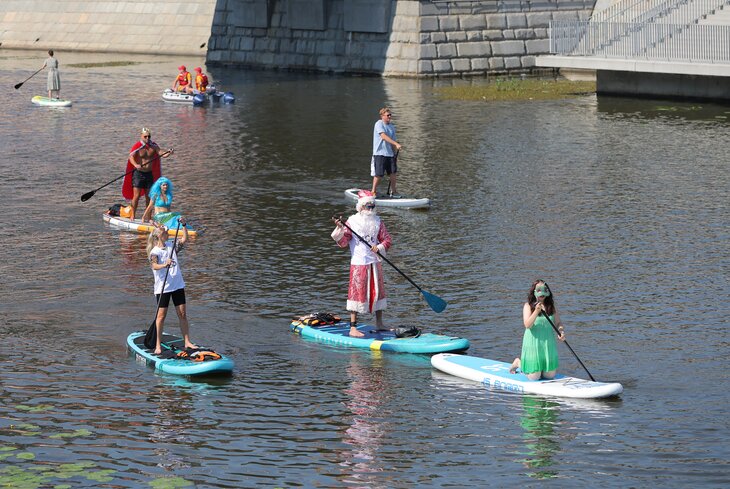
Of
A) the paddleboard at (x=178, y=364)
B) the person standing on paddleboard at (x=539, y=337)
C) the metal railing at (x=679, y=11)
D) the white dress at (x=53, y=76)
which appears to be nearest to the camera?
the person standing on paddleboard at (x=539, y=337)

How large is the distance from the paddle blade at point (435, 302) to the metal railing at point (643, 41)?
2521 cm

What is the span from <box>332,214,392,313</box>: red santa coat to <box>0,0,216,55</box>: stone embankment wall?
148 feet

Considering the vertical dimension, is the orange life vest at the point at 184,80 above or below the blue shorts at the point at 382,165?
above

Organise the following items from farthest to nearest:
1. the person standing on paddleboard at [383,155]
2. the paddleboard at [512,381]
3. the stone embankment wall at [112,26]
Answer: the stone embankment wall at [112,26]
the person standing on paddleboard at [383,155]
the paddleboard at [512,381]

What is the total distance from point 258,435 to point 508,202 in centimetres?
1273

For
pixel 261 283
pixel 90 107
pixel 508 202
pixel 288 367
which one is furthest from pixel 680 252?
pixel 90 107

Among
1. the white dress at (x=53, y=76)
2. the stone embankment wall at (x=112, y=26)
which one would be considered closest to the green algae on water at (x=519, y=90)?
the white dress at (x=53, y=76)

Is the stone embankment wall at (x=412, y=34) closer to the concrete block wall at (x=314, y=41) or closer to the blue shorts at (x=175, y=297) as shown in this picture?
the concrete block wall at (x=314, y=41)

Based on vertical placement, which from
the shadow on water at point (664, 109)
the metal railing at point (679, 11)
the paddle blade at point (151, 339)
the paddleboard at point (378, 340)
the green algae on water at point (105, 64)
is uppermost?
the metal railing at point (679, 11)

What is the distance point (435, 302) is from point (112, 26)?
4971cm

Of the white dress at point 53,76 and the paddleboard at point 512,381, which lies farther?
the white dress at point 53,76

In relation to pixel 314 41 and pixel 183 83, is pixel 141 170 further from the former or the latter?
pixel 314 41

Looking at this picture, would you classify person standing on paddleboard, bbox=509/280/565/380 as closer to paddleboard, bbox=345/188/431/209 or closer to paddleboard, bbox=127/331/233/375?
paddleboard, bbox=127/331/233/375

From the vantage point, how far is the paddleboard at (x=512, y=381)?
14.1 m
